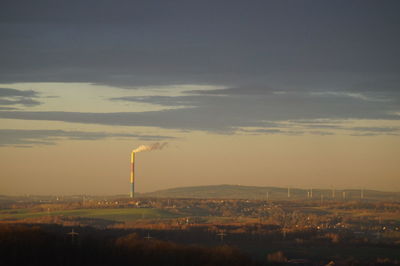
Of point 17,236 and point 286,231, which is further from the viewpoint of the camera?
point 286,231

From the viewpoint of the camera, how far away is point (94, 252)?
89.2m

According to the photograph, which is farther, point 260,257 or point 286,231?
point 286,231

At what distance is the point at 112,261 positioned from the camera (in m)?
86.4

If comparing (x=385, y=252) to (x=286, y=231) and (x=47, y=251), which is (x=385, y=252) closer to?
(x=286, y=231)

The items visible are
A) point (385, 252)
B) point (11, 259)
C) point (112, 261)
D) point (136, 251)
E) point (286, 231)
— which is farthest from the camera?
point (286, 231)

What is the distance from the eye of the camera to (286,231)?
171 meters

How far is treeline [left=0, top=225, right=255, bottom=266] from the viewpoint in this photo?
8012 centimetres

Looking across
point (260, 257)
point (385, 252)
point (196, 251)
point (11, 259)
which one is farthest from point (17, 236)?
point (385, 252)

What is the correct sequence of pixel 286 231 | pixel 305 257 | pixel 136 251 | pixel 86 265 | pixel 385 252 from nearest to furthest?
pixel 86 265 < pixel 136 251 < pixel 305 257 < pixel 385 252 < pixel 286 231

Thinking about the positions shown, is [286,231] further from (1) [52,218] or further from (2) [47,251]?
(2) [47,251]

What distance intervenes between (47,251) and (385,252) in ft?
210

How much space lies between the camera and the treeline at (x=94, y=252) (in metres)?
80.1

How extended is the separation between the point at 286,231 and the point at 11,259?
102m

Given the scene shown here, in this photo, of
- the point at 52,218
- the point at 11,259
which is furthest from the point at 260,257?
the point at 52,218
